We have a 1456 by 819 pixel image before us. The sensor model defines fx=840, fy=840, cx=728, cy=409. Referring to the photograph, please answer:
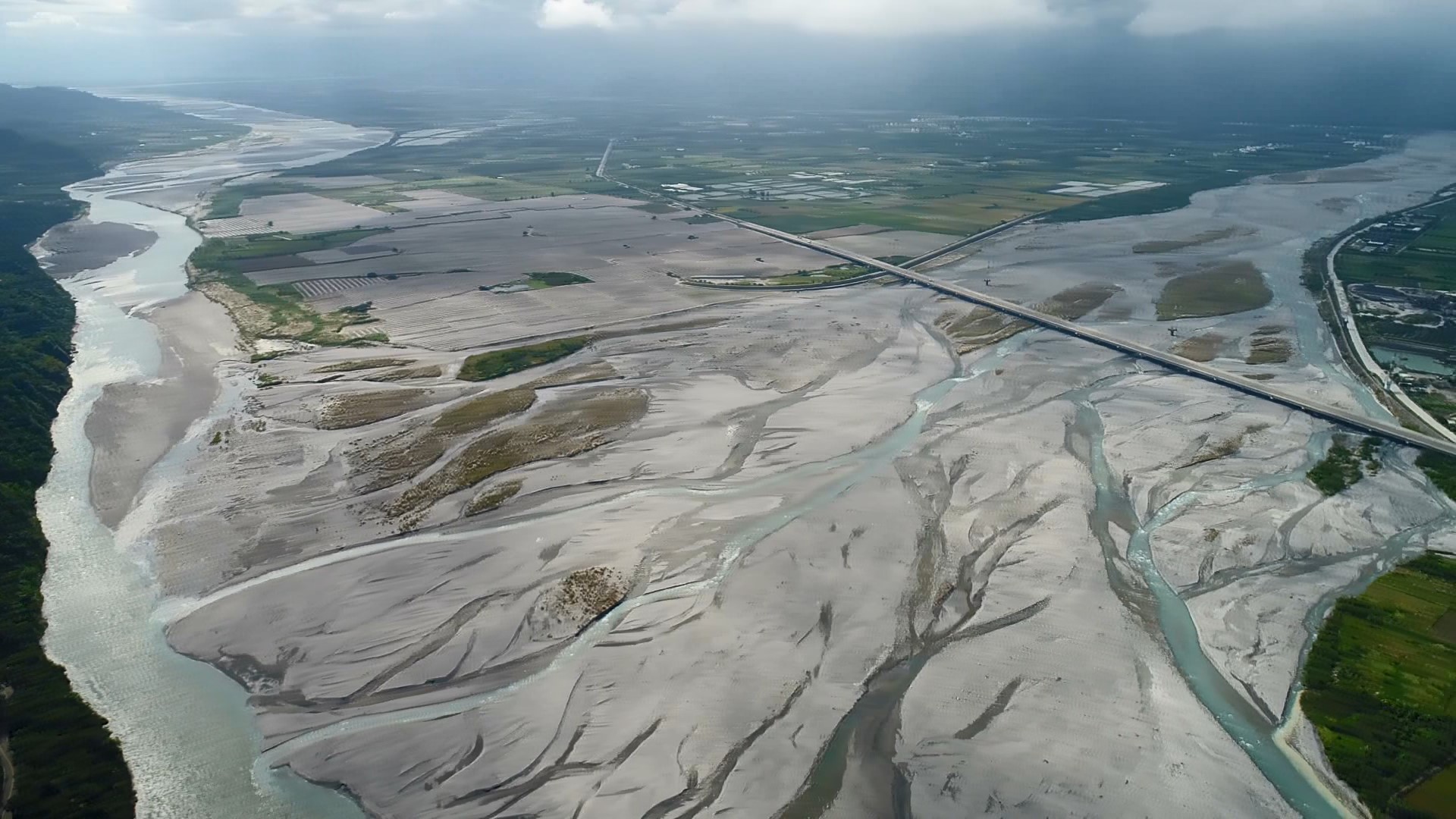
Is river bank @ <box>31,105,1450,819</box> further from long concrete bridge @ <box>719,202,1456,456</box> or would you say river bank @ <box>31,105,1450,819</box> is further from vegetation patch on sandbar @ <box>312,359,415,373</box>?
long concrete bridge @ <box>719,202,1456,456</box>

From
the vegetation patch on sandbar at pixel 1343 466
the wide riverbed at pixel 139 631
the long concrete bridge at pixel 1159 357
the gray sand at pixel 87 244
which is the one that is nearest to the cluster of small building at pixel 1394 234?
the long concrete bridge at pixel 1159 357

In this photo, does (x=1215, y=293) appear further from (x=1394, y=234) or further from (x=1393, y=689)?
(x=1393, y=689)

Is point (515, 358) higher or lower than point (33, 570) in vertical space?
higher

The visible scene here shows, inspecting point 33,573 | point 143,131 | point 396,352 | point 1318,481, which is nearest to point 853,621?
point 1318,481

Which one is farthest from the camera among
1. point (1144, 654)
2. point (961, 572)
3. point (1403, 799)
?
point (961, 572)

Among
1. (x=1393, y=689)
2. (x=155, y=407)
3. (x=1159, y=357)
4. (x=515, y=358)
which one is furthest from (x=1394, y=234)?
(x=155, y=407)

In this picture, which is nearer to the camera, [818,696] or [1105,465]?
[818,696]

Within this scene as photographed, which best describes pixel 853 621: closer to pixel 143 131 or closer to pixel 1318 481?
pixel 1318 481
